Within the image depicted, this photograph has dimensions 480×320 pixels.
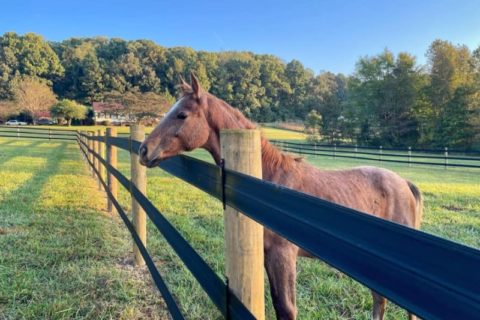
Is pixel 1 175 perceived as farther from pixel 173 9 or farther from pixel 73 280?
pixel 173 9

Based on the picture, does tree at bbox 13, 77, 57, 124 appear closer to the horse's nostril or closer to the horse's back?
the horse's nostril

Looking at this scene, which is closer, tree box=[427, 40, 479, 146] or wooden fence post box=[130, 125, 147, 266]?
wooden fence post box=[130, 125, 147, 266]

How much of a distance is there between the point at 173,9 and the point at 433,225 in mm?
79739

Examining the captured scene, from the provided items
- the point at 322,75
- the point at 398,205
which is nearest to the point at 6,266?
the point at 398,205

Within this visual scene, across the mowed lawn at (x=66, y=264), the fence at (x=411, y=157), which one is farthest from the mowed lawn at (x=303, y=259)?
the fence at (x=411, y=157)

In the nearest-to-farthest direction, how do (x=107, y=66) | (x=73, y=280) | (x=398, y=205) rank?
1. (x=398, y=205)
2. (x=73, y=280)
3. (x=107, y=66)

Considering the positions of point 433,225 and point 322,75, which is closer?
point 433,225

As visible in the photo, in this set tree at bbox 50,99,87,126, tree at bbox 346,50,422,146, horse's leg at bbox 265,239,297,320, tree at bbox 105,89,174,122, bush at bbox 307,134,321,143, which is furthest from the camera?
tree at bbox 50,99,87,126

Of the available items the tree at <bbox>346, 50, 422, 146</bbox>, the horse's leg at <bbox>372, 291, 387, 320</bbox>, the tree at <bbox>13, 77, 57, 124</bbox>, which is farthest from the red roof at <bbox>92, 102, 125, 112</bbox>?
the horse's leg at <bbox>372, 291, 387, 320</bbox>

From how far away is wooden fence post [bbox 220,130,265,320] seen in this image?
1159mm

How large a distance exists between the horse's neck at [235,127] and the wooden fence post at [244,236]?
95 centimetres

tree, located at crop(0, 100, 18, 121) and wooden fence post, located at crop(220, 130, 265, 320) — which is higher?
tree, located at crop(0, 100, 18, 121)

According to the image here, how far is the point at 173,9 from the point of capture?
2940 inches

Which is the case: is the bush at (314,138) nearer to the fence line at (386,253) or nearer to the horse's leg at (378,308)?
the horse's leg at (378,308)
